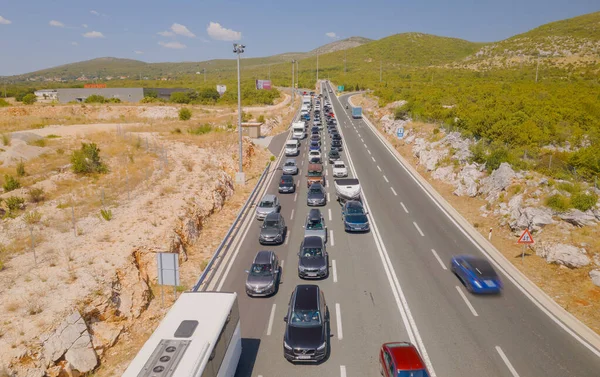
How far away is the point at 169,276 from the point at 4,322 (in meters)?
5.63

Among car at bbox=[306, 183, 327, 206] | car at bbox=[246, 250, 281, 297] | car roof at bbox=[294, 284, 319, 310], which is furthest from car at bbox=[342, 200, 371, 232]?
car roof at bbox=[294, 284, 319, 310]

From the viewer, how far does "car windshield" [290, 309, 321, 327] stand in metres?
14.3

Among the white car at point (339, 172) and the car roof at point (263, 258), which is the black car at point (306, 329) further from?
the white car at point (339, 172)

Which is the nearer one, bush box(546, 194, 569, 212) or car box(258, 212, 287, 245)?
car box(258, 212, 287, 245)

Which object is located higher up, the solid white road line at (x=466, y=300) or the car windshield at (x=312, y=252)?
the car windshield at (x=312, y=252)

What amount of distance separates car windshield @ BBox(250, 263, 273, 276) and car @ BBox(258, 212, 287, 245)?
4.55 metres

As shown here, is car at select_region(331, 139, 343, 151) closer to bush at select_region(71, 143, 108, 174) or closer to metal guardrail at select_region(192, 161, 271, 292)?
metal guardrail at select_region(192, 161, 271, 292)

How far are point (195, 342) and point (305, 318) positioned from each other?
561 centimetres

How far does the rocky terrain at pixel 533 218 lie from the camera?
19.4 meters

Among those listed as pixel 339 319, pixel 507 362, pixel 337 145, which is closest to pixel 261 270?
pixel 339 319

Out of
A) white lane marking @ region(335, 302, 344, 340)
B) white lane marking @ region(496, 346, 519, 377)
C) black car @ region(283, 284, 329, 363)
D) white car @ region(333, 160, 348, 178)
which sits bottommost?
white lane marking @ region(496, 346, 519, 377)

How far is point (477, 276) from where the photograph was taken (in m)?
18.4

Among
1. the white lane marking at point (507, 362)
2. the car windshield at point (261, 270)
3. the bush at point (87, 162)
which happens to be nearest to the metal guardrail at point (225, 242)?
the car windshield at point (261, 270)

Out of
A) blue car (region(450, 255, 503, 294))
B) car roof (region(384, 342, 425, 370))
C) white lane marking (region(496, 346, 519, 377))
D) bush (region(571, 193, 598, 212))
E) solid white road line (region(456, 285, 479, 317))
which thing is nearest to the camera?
car roof (region(384, 342, 425, 370))
